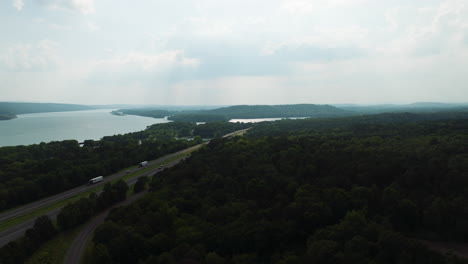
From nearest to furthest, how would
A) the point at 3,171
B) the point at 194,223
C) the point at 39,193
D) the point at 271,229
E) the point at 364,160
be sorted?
the point at 271,229
the point at 194,223
the point at 364,160
the point at 39,193
the point at 3,171

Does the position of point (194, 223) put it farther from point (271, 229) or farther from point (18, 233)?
point (18, 233)

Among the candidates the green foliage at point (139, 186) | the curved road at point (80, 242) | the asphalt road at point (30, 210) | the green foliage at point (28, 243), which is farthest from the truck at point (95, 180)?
the green foliage at point (28, 243)

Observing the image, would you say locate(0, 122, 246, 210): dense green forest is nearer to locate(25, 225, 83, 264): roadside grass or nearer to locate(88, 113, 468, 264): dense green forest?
locate(25, 225, 83, 264): roadside grass

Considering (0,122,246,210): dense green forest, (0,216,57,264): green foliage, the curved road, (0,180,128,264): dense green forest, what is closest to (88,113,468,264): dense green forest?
the curved road

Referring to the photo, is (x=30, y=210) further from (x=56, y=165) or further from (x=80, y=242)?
(x=56, y=165)

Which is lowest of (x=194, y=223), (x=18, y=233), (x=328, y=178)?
(x=18, y=233)

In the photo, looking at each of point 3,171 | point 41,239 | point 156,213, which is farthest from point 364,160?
point 3,171

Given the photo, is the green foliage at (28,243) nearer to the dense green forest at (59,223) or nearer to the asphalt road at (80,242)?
the dense green forest at (59,223)

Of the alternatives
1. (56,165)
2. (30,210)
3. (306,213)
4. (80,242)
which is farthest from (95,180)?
(306,213)

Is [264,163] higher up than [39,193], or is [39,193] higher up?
[264,163]
